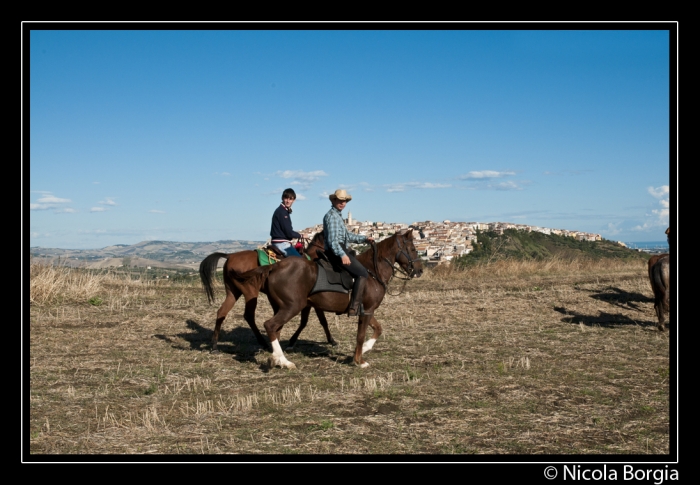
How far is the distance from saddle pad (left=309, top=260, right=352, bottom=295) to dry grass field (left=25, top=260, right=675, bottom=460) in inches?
48.5

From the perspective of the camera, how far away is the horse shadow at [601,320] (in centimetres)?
1413

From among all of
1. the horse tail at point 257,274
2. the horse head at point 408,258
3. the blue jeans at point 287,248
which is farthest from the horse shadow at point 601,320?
the horse tail at point 257,274

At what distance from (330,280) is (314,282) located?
0.26 meters

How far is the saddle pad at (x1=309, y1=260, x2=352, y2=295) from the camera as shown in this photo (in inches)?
396

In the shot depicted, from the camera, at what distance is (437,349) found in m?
11.3

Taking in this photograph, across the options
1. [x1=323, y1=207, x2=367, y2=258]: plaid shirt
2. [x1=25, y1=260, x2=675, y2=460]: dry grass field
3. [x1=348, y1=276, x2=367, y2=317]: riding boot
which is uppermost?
[x1=323, y1=207, x2=367, y2=258]: plaid shirt

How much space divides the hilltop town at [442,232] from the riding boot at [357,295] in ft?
15.4

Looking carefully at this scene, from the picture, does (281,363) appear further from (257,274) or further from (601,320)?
(601,320)

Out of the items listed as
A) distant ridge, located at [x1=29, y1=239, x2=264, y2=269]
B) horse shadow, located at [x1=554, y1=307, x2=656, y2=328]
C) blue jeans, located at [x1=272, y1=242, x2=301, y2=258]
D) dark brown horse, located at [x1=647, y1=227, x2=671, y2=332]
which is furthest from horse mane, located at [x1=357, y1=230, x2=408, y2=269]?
distant ridge, located at [x1=29, y1=239, x2=264, y2=269]

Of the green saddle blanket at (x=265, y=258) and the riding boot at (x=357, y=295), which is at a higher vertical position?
the green saddle blanket at (x=265, y=258)

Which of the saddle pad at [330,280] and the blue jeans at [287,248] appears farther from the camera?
the blue jeans at [287,248]

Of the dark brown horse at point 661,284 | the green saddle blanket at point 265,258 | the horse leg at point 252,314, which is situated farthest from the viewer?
the dark brown horse at point 661,284

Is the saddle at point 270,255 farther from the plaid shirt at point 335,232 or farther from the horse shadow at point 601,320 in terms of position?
the horse shadow at point 601,320

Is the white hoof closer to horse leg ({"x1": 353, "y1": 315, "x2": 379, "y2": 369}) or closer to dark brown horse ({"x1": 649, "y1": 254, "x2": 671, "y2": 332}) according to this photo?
horse leg ({"x1": 353, "y1": 315, "x2": 379, "y2": 369})
